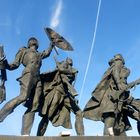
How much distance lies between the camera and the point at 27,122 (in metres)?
11.2

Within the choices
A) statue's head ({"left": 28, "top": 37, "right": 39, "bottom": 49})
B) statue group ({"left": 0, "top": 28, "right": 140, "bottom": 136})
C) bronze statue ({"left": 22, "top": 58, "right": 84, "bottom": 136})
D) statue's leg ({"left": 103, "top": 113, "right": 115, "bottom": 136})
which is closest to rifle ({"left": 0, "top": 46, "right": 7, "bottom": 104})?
statue group ({"left": 0, "top": 28, "right": 140, "bottom": 136})

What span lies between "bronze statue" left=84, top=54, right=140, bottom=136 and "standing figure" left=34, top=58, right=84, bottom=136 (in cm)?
58

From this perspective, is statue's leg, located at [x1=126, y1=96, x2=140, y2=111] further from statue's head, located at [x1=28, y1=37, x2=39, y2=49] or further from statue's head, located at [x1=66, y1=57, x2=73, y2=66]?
statue's head, located at [x1=28, y1=37, x2=39, y2=49]

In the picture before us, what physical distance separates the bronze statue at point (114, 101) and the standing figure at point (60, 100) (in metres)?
0.58

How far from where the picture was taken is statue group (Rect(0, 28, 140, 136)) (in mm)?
11461

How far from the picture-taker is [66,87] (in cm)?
1206

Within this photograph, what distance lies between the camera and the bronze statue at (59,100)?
11719 millimetres

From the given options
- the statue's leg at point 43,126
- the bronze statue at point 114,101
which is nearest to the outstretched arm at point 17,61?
the statue's leg at point 43,126

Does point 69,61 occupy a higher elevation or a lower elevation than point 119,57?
lower

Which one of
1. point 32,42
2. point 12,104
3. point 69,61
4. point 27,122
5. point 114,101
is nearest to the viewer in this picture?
point 12,104

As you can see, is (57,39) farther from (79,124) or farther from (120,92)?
(79,124)

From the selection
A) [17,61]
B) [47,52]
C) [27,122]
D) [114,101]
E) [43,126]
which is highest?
[47,52]

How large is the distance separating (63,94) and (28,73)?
3.82 feet

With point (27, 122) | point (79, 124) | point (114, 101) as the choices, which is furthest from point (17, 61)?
point (114, 101)
